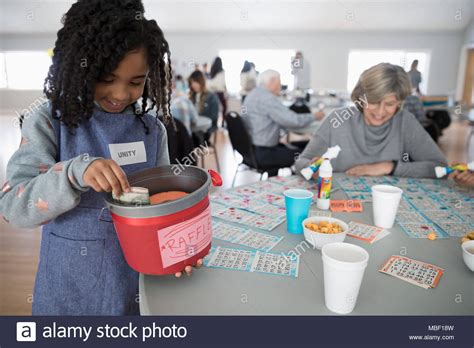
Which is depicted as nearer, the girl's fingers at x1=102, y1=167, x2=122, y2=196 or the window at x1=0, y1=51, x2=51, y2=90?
the girl's fingers at x1=102, y1=167, x2=122, y2=196

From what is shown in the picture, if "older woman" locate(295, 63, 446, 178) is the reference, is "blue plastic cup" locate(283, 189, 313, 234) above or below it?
below

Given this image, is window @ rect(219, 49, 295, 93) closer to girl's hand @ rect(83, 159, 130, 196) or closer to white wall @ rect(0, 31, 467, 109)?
white wall @ rect(0, 31, 467, 109)

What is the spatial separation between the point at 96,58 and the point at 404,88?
4.78 ft

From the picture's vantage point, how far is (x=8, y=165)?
0.78 meters

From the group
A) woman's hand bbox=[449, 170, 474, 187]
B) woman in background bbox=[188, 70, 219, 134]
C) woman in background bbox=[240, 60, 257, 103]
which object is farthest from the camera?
woman in background bbox=[240, 60, 257, 103]

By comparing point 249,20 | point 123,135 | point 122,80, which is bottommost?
point 123,135

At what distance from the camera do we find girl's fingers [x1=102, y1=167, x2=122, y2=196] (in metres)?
0.67

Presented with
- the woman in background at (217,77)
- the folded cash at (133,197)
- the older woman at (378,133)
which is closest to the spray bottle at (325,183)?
the older woman at (378,133)

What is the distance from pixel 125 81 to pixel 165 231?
384 mm

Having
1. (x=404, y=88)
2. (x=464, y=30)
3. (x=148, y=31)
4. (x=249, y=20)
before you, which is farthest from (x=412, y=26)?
(x=148, y=31)

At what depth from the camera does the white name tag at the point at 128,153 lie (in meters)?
0.94

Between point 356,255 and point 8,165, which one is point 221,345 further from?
point 8,165

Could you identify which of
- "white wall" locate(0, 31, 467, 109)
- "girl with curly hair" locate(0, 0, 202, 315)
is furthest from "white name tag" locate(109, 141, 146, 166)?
"white wall" locate(0, 31, 467, 109)

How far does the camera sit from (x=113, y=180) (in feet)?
2.22
